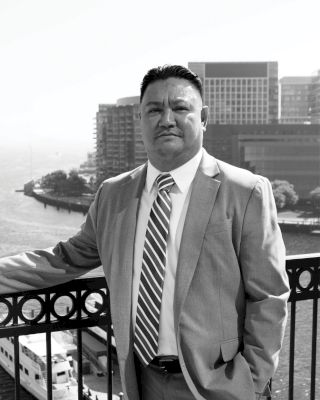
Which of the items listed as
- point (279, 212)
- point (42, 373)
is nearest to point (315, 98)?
point (279, 212)

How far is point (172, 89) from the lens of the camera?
3.87 ft

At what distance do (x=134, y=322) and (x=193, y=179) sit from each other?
11.8 inches

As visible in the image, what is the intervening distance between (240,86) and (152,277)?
167 feet

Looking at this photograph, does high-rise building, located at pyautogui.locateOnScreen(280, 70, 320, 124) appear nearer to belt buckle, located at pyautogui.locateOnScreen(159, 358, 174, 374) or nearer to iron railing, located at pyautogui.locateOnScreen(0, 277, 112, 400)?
iron railing, located at pyautogui.locateOnScreen(0, 277, 112, 400)

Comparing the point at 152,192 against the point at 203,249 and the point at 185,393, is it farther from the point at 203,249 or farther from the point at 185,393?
the point at 185,393

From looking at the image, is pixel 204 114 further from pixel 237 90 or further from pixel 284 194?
pixel 237 90

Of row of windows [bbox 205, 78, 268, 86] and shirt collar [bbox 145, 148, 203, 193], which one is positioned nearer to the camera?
shirt collar [bbox 145, 148, 203, 193]

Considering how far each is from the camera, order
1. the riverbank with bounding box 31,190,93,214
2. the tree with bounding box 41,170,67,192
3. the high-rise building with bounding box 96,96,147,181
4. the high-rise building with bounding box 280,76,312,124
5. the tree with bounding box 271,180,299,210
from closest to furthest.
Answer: the tree with bounding box 271,180,299,210, the riverbank with bounding box 31,190,93,214, the high-rise building with bounding box 96,96,147,181, the tree with bounding box 41,170,67,192, the high-rise building with bounding box 280,76,312,124

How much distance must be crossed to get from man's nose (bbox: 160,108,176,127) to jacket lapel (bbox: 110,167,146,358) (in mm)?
168

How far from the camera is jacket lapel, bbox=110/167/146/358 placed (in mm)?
1208

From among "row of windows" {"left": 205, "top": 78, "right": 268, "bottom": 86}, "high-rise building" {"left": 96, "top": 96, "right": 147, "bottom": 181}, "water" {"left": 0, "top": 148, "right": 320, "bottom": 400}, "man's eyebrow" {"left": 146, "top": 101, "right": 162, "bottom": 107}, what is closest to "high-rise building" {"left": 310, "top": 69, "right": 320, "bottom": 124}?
"row of windows" {"left": 205, "top": 78, "right": 268, "bottom": 86}

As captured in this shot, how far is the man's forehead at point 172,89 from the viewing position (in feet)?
3.87

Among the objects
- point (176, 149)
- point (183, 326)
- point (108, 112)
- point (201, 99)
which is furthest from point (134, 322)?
point (108, 112)

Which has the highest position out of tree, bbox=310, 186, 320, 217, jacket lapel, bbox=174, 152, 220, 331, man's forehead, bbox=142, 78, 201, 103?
man's forehead, bbox=142, 78, 201, 103
